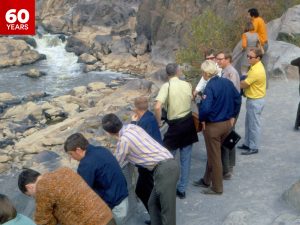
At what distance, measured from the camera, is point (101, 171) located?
5.39 meters

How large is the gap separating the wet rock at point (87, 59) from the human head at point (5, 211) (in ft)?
114

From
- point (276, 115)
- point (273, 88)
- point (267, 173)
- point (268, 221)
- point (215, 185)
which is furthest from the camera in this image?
point (273, 88)

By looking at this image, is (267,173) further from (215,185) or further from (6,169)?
(6,169)

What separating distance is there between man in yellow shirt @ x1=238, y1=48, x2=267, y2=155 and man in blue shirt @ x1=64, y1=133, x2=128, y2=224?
12.1 feet

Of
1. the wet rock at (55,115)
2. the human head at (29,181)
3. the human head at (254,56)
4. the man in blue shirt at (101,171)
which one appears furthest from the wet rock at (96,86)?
the human head at (29,181)

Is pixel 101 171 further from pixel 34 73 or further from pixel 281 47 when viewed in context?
pixel 34 73

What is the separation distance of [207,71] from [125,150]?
190cm

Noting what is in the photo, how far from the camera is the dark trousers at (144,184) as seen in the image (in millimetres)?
6254

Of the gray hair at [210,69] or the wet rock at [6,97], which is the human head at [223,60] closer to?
the gray hair at [210,69]

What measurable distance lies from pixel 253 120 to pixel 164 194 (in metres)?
3.36

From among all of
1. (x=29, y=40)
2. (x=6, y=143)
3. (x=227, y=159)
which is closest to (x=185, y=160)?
(x=227, y=159)

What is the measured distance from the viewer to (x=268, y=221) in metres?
6.95

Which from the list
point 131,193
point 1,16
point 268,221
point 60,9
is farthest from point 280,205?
point 60,9

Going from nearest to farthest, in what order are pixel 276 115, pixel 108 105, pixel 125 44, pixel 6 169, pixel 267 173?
pixel 267 173, pixel 276 115, pixel 6 169, pixel 108 105, pixel 125 44
